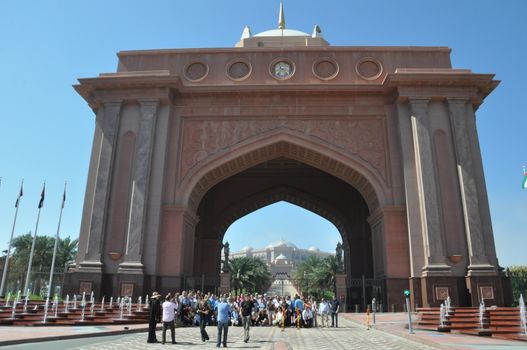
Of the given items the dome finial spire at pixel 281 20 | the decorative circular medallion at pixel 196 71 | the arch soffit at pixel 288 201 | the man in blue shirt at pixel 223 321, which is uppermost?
the dome finial spire at pixel 281 20

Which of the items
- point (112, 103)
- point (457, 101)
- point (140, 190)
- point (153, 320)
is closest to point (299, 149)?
point (457, 101)

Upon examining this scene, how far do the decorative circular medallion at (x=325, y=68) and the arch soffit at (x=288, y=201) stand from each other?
321 inches

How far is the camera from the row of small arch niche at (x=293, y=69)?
2055 centimetres

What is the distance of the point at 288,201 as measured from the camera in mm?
27516

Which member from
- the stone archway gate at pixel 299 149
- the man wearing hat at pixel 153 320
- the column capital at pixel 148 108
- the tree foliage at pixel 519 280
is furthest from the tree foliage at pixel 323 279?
the man wearing hat at pixel 153 320

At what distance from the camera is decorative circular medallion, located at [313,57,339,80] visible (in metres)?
20.6

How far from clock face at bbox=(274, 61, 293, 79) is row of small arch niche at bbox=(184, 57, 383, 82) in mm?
112

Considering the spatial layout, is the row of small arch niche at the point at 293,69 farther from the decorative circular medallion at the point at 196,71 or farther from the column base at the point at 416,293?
the column base at the point at 416,293

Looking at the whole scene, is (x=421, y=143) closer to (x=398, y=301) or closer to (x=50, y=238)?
(x=398, y=301)

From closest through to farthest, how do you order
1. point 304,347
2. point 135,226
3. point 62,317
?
point 304,347 < point 62,317 < point 135,226

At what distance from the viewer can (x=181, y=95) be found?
20250 millimetres

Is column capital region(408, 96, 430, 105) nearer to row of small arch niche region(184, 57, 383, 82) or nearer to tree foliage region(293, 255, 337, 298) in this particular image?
row of small arch niche region(184, 57, 383, 82)

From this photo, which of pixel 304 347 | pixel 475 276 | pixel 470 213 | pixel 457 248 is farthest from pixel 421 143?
pixel 304 347

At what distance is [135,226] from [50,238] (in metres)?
20.0
